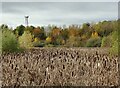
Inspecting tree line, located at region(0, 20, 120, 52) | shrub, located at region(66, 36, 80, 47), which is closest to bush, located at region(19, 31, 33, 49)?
tree line, located at region(0, 20, 120, 52)

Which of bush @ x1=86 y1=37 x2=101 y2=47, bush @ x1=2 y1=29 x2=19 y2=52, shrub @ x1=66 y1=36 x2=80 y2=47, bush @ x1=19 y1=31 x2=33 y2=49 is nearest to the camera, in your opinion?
bush @ x1=2 y1=29 x2=19 y2=52

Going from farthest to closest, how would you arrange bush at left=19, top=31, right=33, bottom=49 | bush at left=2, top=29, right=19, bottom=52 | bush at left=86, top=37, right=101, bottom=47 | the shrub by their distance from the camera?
the shrub → bush at left=86, top=37, right=101, bottom=47 → bush at left=19, top=31, right=33, bottom=49 → bush at left=2, top=29, right=19, bottom=52

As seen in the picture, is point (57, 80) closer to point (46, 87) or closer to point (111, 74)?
point (46, 87)

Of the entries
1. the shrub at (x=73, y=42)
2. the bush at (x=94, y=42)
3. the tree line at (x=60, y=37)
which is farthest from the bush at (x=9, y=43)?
the shrub at (x=73, y=42)

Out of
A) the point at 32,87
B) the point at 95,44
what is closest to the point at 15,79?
the point at 32,87

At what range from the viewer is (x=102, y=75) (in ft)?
14.9

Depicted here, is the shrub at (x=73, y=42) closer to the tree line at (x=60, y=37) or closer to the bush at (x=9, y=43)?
the tree line at (x=60, y=37)

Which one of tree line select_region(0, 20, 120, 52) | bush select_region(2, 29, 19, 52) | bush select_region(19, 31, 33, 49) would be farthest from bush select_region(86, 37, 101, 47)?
bush select_region(2, 29, 19, 52)

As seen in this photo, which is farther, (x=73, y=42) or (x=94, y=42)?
(x=73, y=42)

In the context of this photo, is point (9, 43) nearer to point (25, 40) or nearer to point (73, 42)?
point (25, 40)

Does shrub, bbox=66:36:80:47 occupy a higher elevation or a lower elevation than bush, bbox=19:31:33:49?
lower

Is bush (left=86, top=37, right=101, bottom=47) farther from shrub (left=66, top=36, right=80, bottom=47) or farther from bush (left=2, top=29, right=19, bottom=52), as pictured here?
bush (left=2, top=29, right=19, bottom=52)

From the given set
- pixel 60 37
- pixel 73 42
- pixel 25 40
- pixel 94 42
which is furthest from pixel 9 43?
pixel 60 37

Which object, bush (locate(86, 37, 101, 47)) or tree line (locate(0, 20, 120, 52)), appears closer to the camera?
tree line (locate(0, 20, 120, 52))
